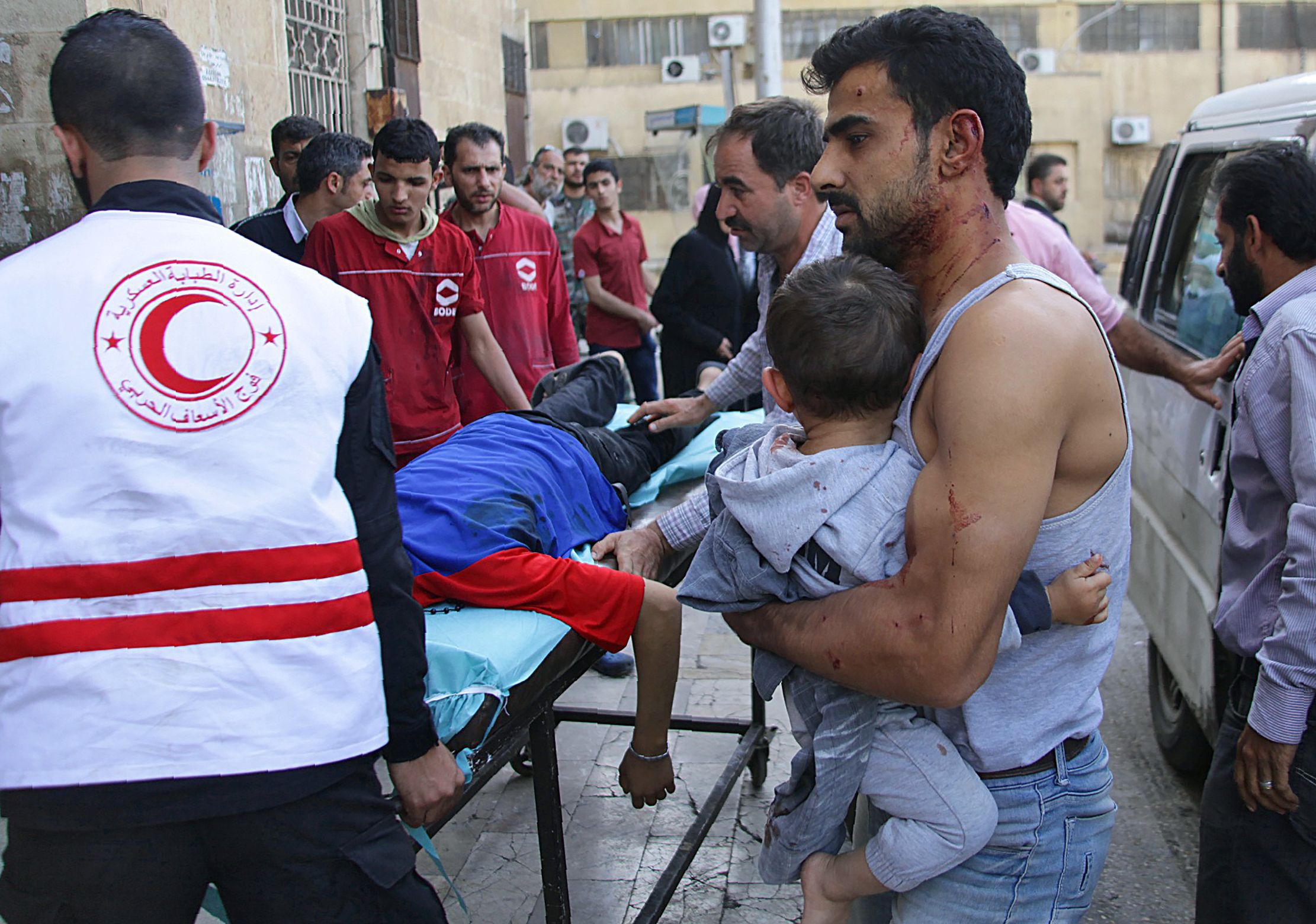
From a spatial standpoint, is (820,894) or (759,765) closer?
(820,894)

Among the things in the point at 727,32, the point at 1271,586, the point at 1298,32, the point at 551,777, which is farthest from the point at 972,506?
the point at 1298,32

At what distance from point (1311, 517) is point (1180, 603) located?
164 centimetres

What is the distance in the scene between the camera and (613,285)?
7473 millimetres

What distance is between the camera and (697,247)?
630 centimetres

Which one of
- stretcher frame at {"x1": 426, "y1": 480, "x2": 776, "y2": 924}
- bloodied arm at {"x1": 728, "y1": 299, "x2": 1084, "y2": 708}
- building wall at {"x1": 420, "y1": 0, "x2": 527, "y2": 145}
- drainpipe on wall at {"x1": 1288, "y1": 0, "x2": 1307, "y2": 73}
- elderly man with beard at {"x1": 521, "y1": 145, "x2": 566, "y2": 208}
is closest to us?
bloodied arm at {"x1": 728, "y1": 299, "x2": 1084, "y2": 708}

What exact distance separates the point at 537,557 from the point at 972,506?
1.33 metres

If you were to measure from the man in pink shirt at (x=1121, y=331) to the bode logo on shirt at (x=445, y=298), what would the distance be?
2.01 metres

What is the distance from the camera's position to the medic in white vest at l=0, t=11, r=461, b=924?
4.91 feet

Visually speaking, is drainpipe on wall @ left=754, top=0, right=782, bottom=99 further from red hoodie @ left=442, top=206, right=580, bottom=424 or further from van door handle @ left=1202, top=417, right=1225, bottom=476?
van door handle @ left=1202, top=417, right=1225, bottom=476

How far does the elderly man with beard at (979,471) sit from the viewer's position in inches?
57.6

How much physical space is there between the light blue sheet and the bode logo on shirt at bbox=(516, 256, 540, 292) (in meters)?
3.04

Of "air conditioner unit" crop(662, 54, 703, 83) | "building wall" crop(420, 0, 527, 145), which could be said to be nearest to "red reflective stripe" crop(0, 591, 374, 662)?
"building wall" crop(420, 0, 527, 145)

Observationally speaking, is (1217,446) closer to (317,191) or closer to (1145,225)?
(1145,225)

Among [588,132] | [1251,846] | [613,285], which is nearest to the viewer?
[1251,846]
